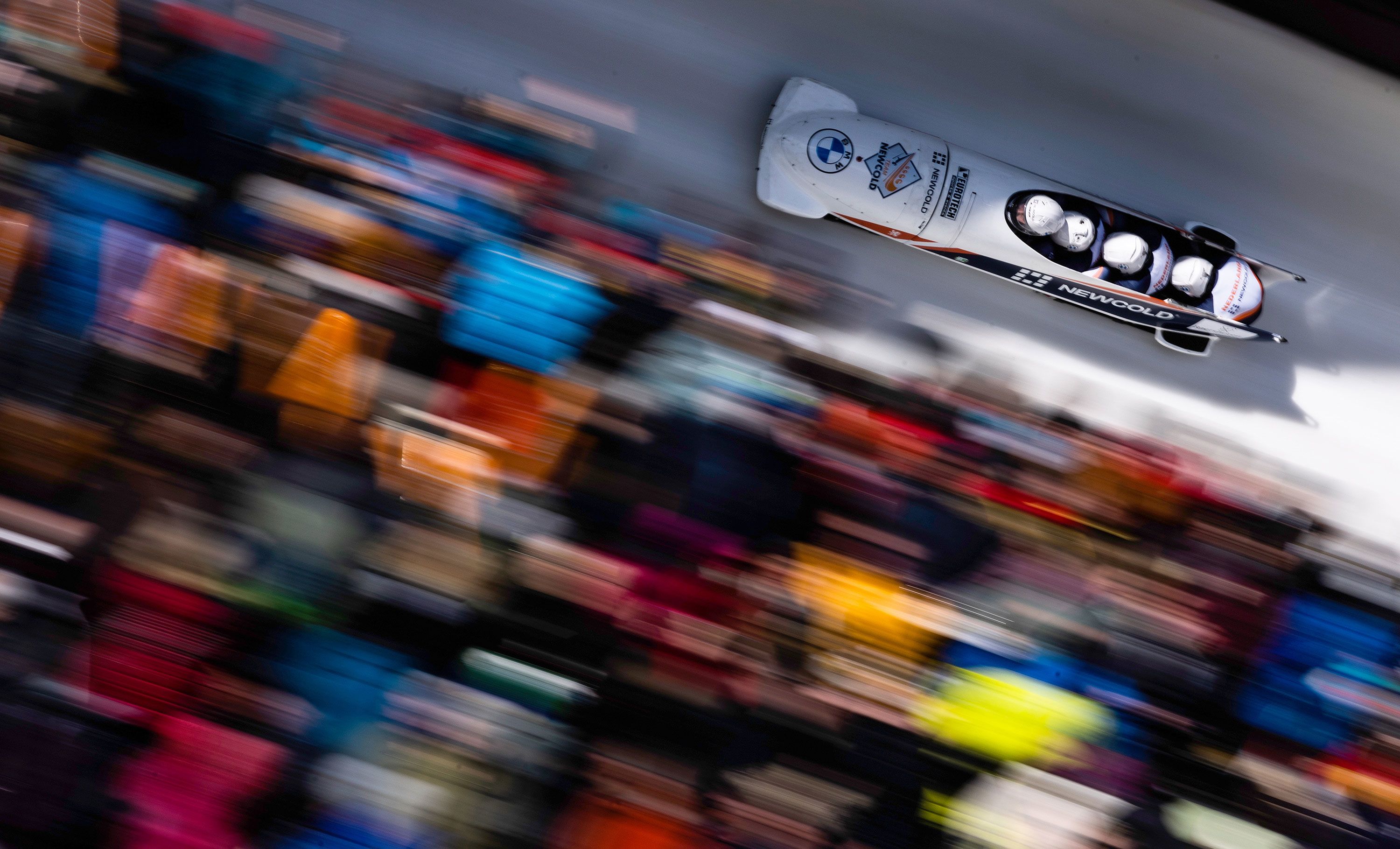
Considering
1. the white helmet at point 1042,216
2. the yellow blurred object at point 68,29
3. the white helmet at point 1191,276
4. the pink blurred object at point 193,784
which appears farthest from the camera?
the white helmet at point 1191,276

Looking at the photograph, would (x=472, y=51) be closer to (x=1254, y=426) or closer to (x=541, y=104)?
(x=541, y=104)

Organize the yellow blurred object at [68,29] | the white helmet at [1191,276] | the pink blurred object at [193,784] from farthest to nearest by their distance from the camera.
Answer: the white helmet at [1191,276]
the yellow blurred object at [68,29]
the pink blurred object at [193,784]

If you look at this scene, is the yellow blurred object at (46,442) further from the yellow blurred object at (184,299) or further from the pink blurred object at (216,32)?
the pink blurred object at (216,32)

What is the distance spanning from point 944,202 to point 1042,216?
0.32 m

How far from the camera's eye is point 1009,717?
6.58 ft

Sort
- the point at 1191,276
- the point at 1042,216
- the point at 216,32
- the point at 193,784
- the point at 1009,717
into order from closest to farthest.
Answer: the point at 193,784
the point at 1009,717
the point at 216,32
the point at 1042,216
the point at 1191,276

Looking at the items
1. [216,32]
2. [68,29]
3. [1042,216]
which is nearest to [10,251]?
[68,29]

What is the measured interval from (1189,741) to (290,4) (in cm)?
358

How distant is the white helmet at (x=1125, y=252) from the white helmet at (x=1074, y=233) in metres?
0.07

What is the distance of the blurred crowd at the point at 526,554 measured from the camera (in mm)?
1808

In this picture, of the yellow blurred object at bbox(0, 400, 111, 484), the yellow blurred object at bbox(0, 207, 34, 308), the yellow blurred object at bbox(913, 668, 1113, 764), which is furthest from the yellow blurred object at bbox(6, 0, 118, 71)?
the yellow blurred object at bbox(913, 668, 1113, 764)

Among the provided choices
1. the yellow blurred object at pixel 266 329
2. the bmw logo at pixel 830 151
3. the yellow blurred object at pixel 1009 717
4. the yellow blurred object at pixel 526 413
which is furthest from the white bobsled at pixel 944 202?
the yellow blurred object at pixel 266 329

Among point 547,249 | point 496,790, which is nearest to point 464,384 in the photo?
point 547,249

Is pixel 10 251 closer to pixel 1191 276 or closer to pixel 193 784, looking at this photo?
pixel 193 784
